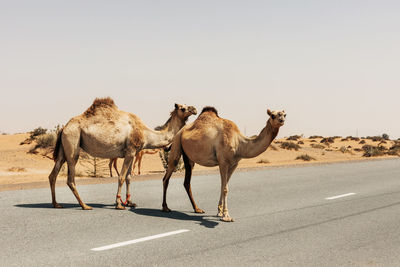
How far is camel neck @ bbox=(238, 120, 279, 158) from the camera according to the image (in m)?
8.10

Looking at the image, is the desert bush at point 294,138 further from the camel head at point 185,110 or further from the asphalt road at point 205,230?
the camel head at point 185,110

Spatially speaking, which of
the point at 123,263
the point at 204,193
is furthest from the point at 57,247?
the point at 204,193

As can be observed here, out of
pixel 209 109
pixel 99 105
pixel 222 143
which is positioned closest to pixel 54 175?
pixel 99 105

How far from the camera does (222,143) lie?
8.34 metres

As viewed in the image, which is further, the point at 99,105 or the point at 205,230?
the point at 99,105

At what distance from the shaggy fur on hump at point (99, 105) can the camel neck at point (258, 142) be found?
319 centimetres

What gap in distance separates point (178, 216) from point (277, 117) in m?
2.74

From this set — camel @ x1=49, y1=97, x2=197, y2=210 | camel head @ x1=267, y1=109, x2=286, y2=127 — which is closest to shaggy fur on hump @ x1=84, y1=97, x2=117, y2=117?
camel @ x1=49, y1=97, x2=197, y2=210

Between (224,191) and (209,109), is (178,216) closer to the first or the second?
(224,191)

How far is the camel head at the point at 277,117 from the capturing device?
7.77 metres

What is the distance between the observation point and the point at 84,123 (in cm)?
951

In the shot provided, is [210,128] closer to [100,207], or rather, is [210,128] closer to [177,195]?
[100,207]

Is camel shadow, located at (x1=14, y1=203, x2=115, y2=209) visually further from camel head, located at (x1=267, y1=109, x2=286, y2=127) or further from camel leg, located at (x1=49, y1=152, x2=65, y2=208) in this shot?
camel head, located at (x1=267, y1=109, x2=286, y2=127)

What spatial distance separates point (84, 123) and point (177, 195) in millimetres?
3669
